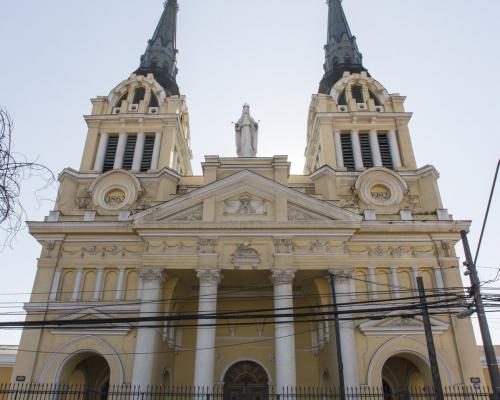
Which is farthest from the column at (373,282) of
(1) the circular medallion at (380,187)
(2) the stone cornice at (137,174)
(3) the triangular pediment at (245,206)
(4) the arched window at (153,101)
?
(4) the arched window at (153,101)

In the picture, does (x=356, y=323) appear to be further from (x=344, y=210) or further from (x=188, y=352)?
(x=188, y=352)

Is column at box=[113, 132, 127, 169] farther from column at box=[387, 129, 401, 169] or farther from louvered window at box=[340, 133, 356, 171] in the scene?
column at box=[387, 129, 401, 169]

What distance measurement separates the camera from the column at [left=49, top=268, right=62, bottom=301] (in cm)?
2091

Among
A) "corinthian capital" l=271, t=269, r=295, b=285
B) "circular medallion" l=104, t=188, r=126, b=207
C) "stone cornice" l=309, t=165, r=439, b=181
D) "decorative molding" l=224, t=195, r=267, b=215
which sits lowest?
"corinthian capital" l=271, t=269, r=295, b=285

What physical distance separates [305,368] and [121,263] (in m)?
10.3

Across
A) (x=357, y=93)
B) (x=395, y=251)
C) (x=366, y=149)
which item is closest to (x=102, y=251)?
(x=395, y=251)

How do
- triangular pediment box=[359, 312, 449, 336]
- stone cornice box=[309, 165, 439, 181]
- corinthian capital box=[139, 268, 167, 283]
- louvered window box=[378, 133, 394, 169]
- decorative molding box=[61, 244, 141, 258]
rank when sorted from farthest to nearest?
louvered window box=[378, 133, 394, 169] → stone cornice box=[309, 165, 439, 181] → decorative molding box=[61, 244, 141, 258] → corinthian capital box=[139, 268, 167, 283] → triangular pediment box=[359, 312, 449, 336]

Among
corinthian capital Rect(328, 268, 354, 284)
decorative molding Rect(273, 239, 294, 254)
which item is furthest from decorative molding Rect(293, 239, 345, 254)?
corinthian capital Rect(328, 268, 354, 284)

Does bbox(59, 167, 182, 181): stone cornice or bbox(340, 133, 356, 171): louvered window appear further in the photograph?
bbox(340, 133, 356, 171): louvered window

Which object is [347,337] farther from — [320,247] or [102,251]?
[102,251]

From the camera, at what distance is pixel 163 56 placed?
36406 mm

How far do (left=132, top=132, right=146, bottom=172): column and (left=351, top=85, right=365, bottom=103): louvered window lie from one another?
14.2 meters

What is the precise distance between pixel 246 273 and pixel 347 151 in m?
11.0

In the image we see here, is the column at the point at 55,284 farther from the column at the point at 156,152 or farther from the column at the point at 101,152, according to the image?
the column at the point at 156,152
